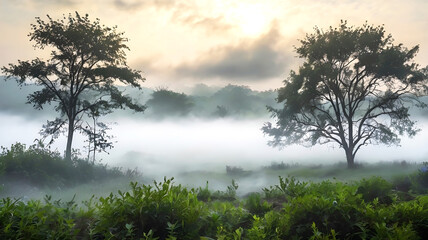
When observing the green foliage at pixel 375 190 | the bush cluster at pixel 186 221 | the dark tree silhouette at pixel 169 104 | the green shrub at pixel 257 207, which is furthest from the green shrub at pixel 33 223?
the dark tree silhouette at pixel 169 104

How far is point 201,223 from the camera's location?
20.8 ft

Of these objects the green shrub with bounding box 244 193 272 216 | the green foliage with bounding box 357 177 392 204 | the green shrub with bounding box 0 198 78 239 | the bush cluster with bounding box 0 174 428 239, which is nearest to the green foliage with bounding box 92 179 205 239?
the bush cluster with bounding box 0 174 428 239

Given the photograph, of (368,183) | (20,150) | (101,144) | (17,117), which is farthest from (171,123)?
(368,183)

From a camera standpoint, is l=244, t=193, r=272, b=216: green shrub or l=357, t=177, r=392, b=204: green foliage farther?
l=357, t=177, r=392, b=204: green foliage

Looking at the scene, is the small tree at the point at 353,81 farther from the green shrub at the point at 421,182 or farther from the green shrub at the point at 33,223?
the green shrub at the point at 33,223

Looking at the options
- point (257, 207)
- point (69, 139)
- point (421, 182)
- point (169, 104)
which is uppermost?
point (169, 104)

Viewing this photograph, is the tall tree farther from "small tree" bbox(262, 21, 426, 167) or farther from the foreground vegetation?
"small tree" bbox(262, 21, 426, 167)

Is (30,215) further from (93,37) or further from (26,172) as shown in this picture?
(93,37)

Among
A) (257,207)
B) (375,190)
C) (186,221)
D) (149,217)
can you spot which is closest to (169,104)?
(375,190)

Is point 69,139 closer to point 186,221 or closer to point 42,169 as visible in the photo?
point 42,169

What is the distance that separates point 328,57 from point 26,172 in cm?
2579

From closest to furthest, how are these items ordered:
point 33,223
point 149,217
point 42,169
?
point 33,223 < point 149,217 < point 42,169

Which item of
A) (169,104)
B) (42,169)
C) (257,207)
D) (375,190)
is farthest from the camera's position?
(169,104)

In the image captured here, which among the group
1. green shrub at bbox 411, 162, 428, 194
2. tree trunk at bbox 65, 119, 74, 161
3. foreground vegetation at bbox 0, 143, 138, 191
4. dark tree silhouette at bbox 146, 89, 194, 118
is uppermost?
dark tree silhouette at bbox 146, 89, 194, 118
